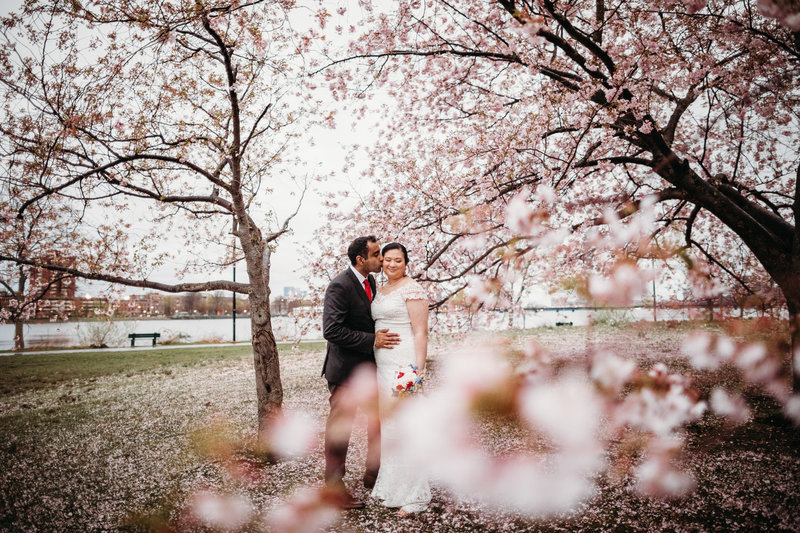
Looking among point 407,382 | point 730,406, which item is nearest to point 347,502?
point 407,382

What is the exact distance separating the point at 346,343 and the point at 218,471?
7.86ft

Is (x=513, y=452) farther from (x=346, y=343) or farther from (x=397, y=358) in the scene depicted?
(x=346, y=343)

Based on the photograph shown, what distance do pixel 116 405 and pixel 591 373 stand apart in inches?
393

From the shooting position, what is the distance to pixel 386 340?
3391 millimetres

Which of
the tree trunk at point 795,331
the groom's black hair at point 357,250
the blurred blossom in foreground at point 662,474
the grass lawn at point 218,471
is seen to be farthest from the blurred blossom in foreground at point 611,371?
the groom's black hair at point 357,250

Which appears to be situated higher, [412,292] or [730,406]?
[412,292]

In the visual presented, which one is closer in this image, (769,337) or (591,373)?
(591,373)

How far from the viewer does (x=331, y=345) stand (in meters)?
3.61

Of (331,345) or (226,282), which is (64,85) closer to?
(226,282)

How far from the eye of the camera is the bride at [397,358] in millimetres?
3301

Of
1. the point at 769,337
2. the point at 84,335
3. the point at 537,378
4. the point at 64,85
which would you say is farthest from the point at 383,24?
the point at 84,335

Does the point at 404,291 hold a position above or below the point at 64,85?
below

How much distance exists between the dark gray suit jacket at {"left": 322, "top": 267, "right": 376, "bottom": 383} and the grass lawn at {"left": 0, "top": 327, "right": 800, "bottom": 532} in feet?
3.80

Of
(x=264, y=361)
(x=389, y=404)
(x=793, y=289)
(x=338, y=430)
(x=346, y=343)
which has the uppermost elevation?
(x=793, y=289)
